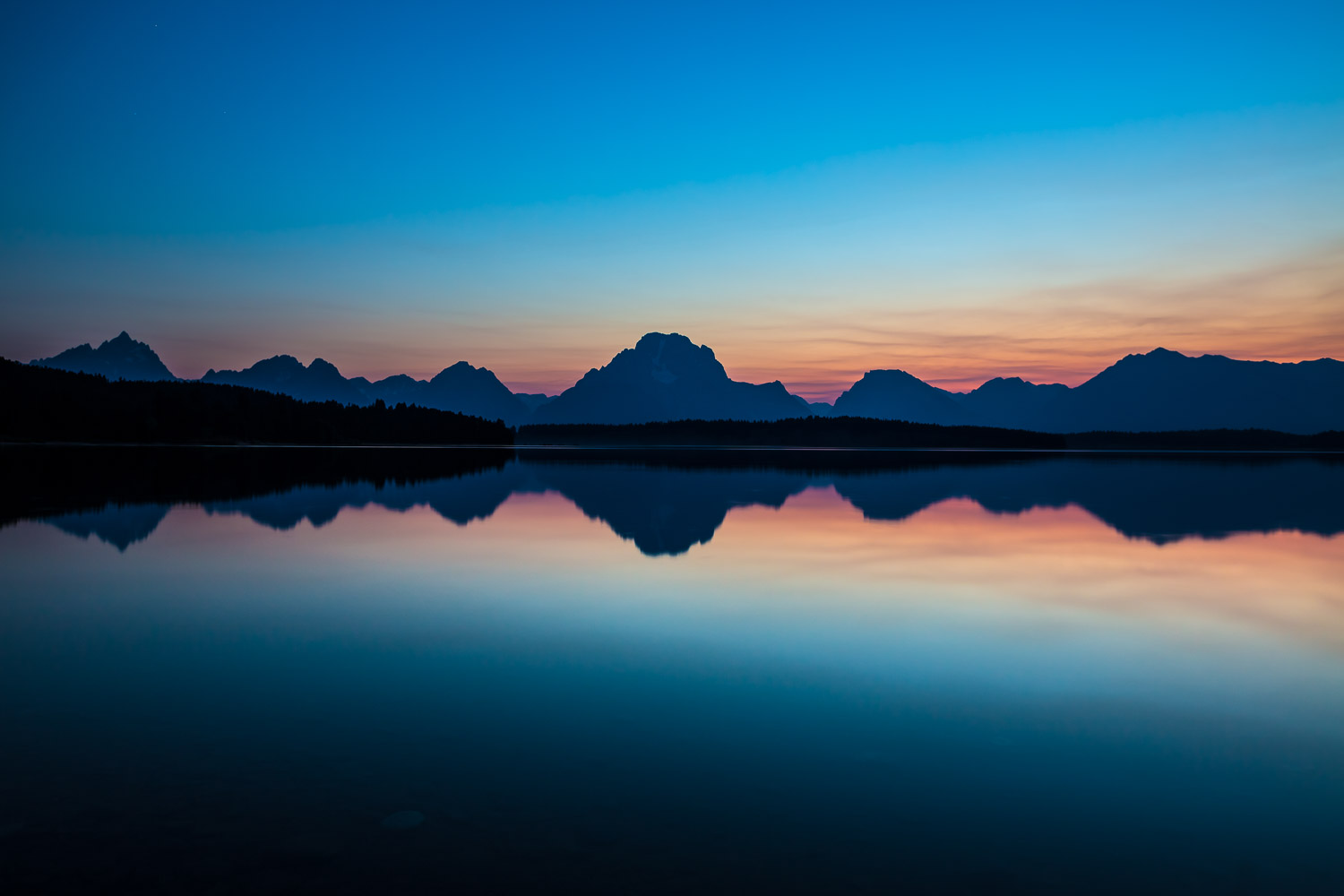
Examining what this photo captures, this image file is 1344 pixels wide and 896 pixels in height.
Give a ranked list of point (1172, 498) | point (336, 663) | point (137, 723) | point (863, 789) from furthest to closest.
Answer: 1. point (1172, 498)
2. point (336, 663)
3. point (137, 723)
4. point (863, 789)

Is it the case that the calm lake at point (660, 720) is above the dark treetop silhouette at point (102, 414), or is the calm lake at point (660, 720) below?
below

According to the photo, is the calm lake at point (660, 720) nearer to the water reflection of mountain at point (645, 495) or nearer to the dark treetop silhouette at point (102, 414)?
the water reflection of mountain at point (645, 495)

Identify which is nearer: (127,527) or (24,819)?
(24,819)

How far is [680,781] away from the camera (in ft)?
30.1

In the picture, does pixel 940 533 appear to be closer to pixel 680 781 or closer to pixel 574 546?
pixel 574 546

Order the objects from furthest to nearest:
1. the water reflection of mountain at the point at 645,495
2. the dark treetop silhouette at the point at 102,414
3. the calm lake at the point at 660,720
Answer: the dark treetop silhouette at the point at 102,414
the water reflection of mountain at the point at 645,495
the calm lake at the point at 660,720

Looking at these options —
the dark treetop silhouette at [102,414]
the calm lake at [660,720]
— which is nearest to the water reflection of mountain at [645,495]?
the calm lake at [660,720]

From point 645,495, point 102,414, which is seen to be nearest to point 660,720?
point 645,495

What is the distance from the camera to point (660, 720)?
11.4 metres

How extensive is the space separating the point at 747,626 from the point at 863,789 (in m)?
8.42

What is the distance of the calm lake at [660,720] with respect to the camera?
7441 millimetres

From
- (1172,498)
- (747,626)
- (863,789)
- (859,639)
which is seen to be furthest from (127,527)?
(1172,498)

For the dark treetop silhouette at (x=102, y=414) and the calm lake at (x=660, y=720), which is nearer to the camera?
the calm lake at (x=660, y=720)

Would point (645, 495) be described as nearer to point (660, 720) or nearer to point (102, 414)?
point (660, 720)
